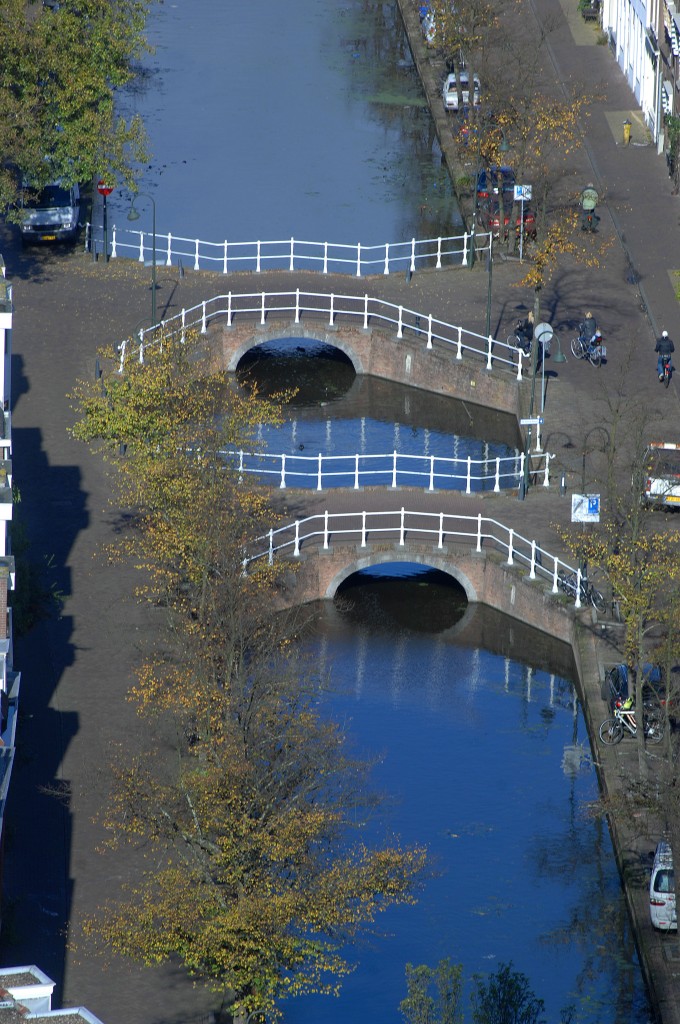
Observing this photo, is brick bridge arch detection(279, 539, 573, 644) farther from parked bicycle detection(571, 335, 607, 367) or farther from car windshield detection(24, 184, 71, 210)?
car windshield detection(24, 184, 71, 210)

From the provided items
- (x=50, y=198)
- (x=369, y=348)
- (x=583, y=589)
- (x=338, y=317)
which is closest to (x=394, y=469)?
(x=583, y=589)

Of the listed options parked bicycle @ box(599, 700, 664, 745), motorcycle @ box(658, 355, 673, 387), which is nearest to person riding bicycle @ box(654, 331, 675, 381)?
motorcycle @ box(658, 355, 673, 387)

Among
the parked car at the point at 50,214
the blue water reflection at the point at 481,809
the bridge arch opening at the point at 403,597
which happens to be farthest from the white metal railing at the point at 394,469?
the parked car at the point at 50,214

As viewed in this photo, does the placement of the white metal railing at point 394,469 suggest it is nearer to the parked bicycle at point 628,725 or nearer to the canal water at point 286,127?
the parked bicycle at point 628,725

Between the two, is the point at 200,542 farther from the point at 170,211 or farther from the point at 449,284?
the point at 170,211

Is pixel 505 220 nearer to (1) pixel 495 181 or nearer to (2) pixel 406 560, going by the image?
(1) pixel 495 181
